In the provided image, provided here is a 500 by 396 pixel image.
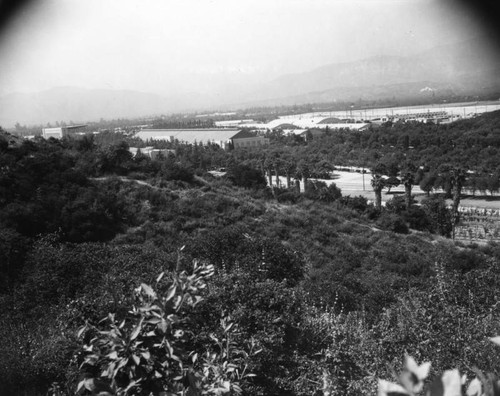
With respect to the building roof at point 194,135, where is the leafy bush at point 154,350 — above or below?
above

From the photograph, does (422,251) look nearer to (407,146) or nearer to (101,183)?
(101,183)

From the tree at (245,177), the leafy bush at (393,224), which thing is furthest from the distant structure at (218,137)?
the leafy bush at (393,224)

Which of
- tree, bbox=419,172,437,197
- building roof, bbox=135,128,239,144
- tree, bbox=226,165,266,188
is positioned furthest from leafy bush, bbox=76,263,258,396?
building roof, bbox=135,128,239,144

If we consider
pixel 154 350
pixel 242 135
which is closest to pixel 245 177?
pixel 154 350

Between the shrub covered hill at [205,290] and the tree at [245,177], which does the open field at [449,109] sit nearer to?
the tree at [245,177]

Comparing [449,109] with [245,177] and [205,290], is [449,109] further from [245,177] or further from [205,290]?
[205,290]

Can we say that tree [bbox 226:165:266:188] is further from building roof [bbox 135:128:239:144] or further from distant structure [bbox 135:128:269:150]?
building roof [bbox 135:128:239:144]
